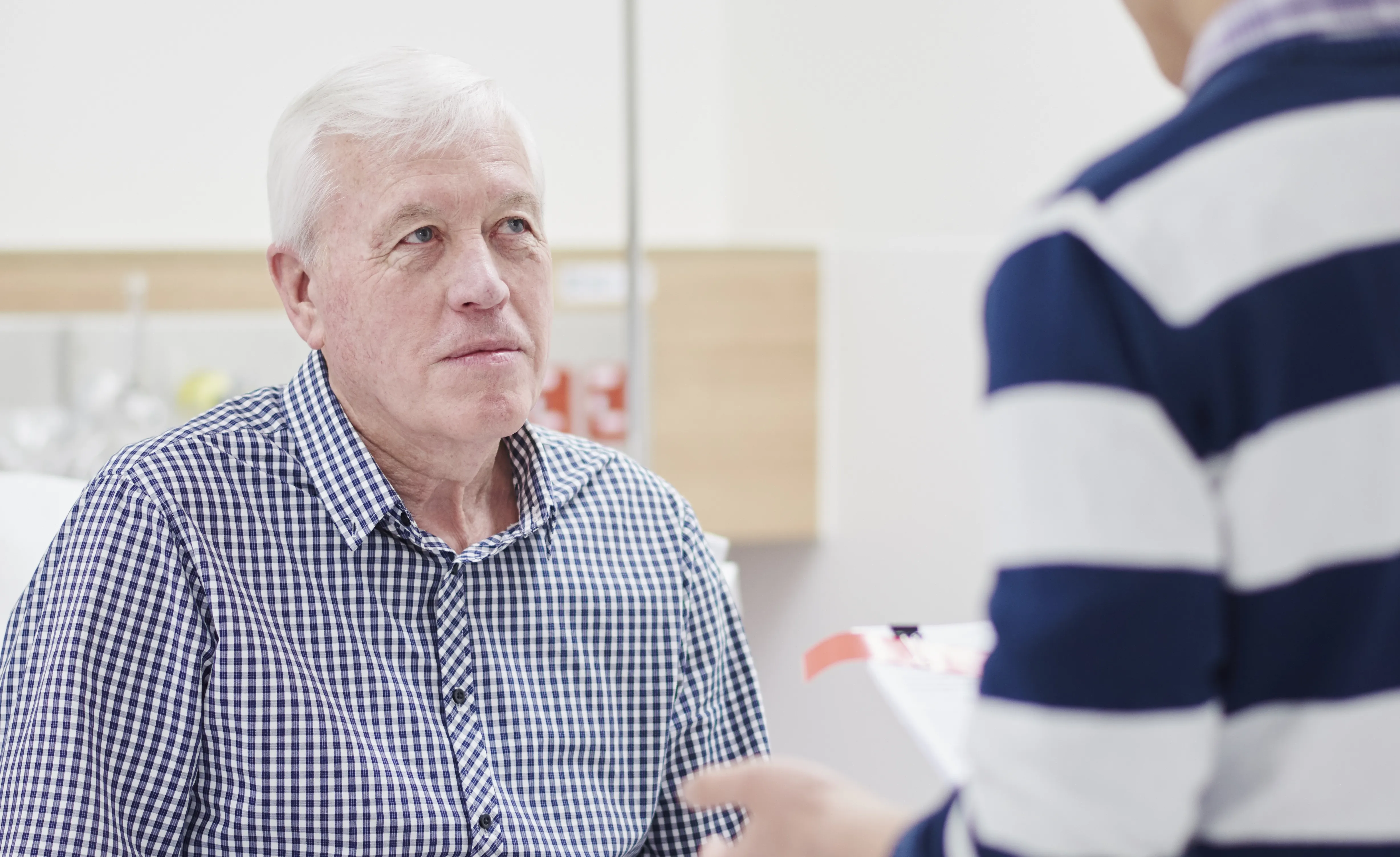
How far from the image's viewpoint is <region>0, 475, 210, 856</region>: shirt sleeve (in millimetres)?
1038

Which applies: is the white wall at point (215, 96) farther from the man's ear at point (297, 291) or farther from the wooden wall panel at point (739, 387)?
the man's ear at point (297, 291)

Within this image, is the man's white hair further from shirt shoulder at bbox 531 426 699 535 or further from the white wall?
the white wall

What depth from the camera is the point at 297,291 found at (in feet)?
4.33

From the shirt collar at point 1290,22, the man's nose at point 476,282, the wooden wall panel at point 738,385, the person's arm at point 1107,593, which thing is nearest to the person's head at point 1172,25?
the shirt collar at point 1290,22

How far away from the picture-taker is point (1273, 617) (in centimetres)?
47

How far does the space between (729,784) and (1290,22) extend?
1.32 ft

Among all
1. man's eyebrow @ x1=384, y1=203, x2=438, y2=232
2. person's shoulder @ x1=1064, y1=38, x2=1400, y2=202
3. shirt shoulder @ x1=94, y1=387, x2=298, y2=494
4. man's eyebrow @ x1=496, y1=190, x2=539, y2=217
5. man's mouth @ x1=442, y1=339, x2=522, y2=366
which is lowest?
shirt shoulder @ x1=94, y1=387, x2=298, y2=494

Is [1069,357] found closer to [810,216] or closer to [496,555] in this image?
[496,555]

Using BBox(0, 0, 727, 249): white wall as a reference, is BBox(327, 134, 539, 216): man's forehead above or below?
below

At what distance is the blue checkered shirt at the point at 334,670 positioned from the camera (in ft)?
3.53

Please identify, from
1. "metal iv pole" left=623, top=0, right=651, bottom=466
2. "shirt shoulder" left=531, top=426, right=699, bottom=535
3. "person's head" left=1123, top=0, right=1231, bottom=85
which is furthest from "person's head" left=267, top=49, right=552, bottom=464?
"metal iv pole" left=623, top=0, right=651, bottom=466

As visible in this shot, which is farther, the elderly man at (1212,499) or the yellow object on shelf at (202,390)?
the yellow object on shelf at (202,390)

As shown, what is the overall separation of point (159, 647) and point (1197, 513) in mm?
897

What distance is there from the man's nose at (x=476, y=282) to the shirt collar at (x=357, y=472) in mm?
157
